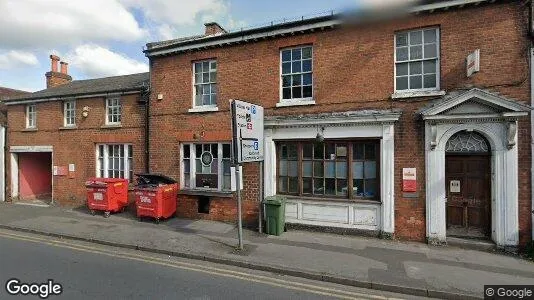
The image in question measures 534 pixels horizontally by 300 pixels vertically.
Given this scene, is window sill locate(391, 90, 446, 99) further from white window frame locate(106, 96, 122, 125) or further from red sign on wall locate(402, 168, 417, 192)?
white window frame locate(106, 96, 122, 125)

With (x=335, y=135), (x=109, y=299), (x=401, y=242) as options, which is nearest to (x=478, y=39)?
(x=335, y=135)

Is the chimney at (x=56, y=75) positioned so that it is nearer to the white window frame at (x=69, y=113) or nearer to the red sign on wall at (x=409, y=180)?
the white window frame at (x=69, y=113)

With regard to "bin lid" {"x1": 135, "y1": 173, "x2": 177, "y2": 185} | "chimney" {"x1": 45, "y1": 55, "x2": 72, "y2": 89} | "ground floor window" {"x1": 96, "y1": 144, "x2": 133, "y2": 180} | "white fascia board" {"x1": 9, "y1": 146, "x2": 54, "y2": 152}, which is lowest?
"bin lid" {"x1": 135, "y1": 173, "x2": 177, "y2": 185}

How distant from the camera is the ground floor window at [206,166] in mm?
10523

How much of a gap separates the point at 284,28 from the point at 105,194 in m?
8.44

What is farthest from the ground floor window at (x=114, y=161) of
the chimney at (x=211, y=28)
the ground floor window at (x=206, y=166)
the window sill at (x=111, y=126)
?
the chimney at (x=211, y=28)

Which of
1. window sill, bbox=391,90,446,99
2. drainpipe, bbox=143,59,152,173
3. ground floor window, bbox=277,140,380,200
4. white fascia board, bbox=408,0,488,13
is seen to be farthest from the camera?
drainpipe, bbox=143,59,152,173

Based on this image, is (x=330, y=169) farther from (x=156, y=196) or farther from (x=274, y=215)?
(x=156, y=196)

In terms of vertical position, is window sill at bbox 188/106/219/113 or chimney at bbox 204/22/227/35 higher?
chimney at bbox 204/22/227/35

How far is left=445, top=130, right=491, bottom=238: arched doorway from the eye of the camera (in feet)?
25.6

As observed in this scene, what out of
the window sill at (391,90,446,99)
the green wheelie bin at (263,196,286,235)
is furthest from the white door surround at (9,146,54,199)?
the window sill at (391,90,446,99)

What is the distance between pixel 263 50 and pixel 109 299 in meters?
7.84

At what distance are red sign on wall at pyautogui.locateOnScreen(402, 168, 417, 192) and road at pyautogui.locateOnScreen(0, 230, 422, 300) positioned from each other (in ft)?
11.4

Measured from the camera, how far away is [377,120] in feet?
27.3
